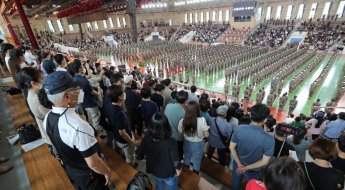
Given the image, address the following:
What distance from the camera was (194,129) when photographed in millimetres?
2471

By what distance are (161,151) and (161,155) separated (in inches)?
2.2

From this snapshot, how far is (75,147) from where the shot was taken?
148 cm

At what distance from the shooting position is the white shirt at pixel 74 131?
1.40 m

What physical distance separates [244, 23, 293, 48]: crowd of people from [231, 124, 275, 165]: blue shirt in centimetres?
2337

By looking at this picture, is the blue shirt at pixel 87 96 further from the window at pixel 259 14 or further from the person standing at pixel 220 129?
the window at pixel 259 14

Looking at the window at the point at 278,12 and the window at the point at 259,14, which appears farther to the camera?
the window at the point at 259,14

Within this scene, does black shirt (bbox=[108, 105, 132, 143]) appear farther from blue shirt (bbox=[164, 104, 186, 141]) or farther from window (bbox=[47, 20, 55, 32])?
window (bbox=[47, 20, 55, 32])

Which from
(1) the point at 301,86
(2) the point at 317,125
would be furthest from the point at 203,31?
(2) the point at 317,125

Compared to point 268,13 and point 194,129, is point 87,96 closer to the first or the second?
point 194,129

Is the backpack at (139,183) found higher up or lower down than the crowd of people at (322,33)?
higher up

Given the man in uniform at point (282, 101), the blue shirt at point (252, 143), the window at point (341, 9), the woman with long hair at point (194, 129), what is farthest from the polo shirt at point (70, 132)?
the window at point (341, 9)

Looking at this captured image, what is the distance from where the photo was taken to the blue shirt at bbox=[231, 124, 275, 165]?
6.56 feet

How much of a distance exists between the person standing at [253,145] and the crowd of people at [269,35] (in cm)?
2334

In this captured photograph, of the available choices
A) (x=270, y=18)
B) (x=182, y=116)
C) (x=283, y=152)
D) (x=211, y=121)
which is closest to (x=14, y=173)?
(x=182, y=116)
